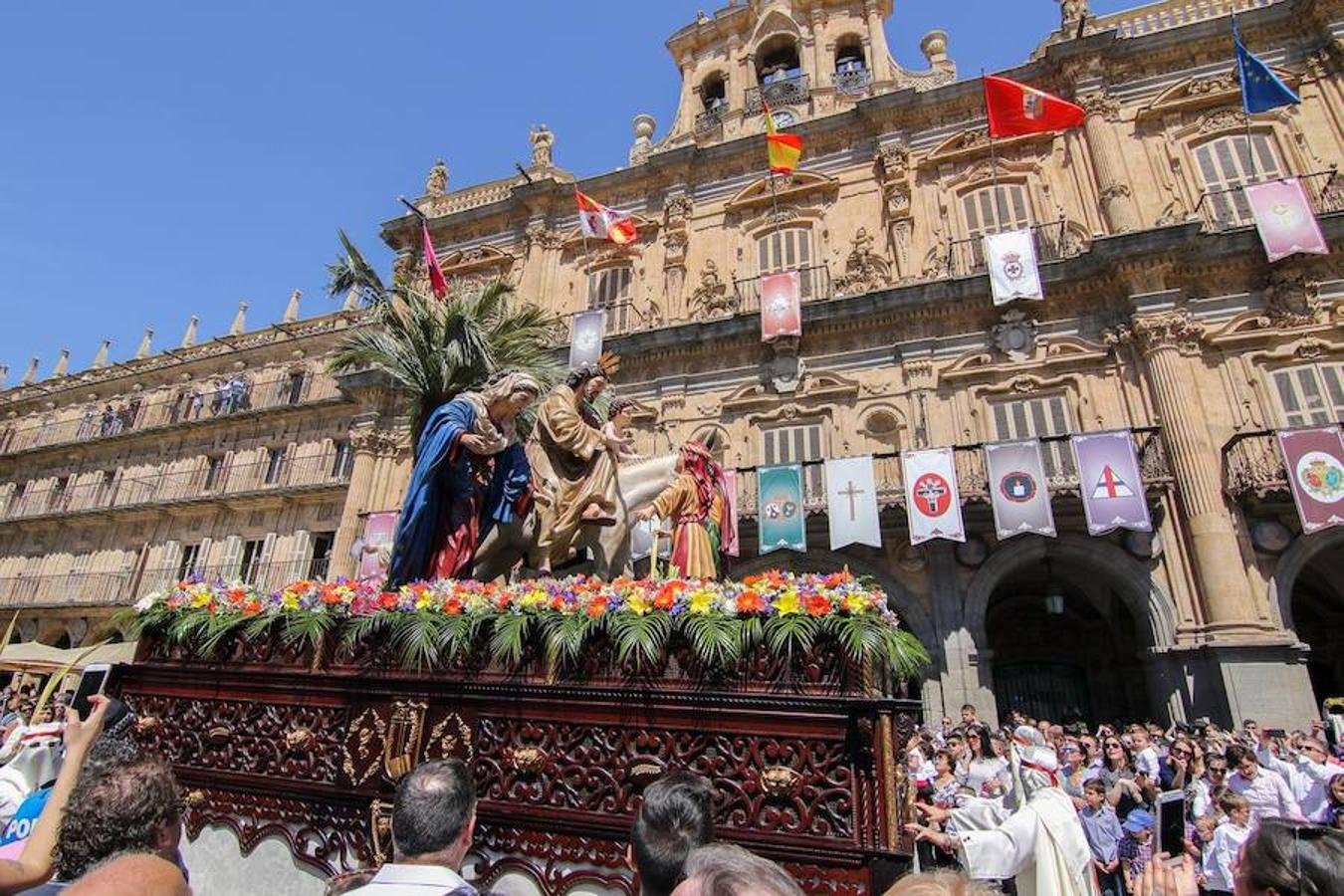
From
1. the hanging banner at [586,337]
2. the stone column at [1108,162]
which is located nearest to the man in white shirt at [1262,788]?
the stone column at [1108,162]

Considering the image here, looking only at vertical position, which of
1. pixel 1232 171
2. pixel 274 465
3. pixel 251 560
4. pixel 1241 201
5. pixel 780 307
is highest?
pixel 1232 171

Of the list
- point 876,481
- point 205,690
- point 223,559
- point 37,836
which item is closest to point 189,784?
point 205,690

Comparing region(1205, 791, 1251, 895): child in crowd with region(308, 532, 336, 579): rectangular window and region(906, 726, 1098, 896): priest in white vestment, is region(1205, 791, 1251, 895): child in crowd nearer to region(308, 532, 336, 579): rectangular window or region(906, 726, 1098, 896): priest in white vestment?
region(906, 726, 1098, 896): priest in white vestment

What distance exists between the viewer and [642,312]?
734 inches

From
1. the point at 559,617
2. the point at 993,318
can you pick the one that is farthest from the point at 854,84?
the point at 559,617

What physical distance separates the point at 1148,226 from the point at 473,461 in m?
15.4

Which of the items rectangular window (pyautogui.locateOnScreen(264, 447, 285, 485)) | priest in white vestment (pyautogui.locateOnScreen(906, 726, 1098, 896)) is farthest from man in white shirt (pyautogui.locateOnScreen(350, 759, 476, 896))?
rectangular window (pyautogui.locateOnScreen(264, 447, 285, 485))

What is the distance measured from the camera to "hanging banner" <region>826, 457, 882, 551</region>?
1310 centimetres

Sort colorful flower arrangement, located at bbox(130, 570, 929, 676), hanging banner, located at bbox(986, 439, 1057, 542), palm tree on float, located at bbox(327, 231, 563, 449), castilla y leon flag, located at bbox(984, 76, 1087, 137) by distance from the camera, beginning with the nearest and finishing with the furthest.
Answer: colorful flower arrangement, located at bbox(130, 570, 929, 676) → palm tree on float, located at bbox(327, 231, 563, 449) → hanging banner, located at bbox(986, 439, 1057, 542) → castilla y leon flag, located at bbox(984, 76, 1087, 137)

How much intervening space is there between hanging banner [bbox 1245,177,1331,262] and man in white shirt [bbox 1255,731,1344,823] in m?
10.4

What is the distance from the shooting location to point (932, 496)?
12.9 metres

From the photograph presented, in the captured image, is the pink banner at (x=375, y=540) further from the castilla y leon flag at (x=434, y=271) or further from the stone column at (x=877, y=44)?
the stone column at (x=877, y=44)

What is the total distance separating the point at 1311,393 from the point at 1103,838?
470 inches

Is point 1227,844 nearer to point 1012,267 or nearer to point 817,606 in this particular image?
point 817,606
